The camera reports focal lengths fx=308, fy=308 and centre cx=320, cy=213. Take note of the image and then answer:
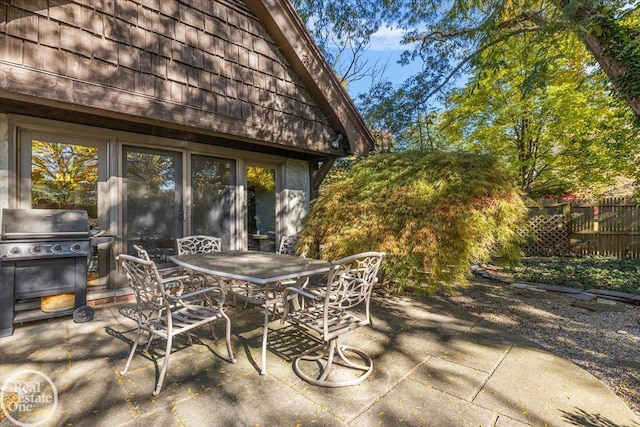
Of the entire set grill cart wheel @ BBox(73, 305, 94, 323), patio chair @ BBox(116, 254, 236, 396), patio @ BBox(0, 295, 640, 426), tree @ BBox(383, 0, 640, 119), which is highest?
tree @ BBox(383, 0, 640, 119)

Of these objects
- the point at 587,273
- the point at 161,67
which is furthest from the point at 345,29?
the point at 587,273

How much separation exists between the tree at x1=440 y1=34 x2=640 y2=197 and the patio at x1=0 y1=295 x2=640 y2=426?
20.3ft

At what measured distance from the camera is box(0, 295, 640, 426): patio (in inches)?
70.1

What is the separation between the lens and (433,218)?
3.57 m

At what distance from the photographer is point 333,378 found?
218 cm

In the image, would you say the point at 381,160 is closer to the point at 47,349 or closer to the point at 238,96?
the point at 238,96

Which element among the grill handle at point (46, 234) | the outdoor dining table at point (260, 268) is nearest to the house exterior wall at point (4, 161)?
the grill handle at point (46, 234)

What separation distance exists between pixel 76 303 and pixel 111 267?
65cm

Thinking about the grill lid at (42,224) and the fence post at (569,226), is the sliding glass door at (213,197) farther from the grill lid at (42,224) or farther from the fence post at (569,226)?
the fence post at (569,226)

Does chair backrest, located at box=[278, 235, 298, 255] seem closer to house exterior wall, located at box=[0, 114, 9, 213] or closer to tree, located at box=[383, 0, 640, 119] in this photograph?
house exterior wall, located at box=[0, 114, 9, 213]

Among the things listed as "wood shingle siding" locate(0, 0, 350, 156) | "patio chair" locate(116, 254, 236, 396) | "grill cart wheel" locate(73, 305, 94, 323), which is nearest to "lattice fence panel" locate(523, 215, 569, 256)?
"wood shingle siding" locate(0, 0, 350, 156)

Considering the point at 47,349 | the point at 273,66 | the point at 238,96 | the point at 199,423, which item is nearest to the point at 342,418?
the point at 199,423

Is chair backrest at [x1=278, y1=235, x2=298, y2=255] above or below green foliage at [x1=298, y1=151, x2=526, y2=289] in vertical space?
below

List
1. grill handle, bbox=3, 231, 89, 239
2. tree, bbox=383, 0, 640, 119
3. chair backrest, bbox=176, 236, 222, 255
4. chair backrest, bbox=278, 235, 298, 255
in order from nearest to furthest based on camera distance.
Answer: grill handle, bbox=3, 231, 89, 239
tree, bbox=383, 0, 640, 119
chair backrest, bbox=176, 236, 222, 255
chair backrest, bbox=278, 235, 298, 255
